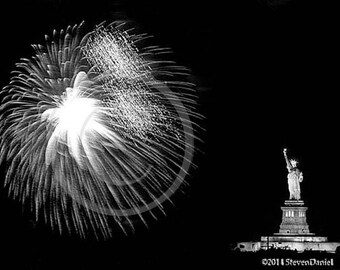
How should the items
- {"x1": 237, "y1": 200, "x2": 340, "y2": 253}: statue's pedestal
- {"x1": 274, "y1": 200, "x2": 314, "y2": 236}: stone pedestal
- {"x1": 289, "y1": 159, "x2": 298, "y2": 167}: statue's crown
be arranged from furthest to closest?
1. {"x1": 289, "y1": 159, "x2": 298, "y2": 167}: statue's crown
2. {"x1": 274, "y1": 200, "x2": 314, "y2": 236}: stone pedestal
3. {"x1": 237, "y1": 200, "x2": 340, "y2": 253}: statue's pedestal

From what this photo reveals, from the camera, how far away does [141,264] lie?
46.4 metres

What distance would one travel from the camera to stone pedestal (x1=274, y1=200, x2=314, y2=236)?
59.0 meters

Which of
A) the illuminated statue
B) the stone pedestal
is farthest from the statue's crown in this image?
the stone pedestal

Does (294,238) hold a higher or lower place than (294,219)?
lower

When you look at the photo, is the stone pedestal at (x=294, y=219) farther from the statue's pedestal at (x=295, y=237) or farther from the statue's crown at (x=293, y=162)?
the statue's crown at (x=293, y=162)

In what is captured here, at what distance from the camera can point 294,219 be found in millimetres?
59625

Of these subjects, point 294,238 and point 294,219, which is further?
point 294,219

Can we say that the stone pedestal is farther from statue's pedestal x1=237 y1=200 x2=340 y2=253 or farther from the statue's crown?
the statue's crown

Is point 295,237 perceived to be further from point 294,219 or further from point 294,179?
point 294,179

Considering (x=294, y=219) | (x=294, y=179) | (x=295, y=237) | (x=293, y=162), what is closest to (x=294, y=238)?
(x=295, y=237)

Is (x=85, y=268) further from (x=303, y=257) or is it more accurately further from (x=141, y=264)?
(x=303, y=257)

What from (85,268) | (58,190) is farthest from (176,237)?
(58,190)

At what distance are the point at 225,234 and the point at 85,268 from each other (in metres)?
28.1

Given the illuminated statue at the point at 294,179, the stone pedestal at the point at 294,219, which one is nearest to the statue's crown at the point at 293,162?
the illuminated statue at the point at 294,179
